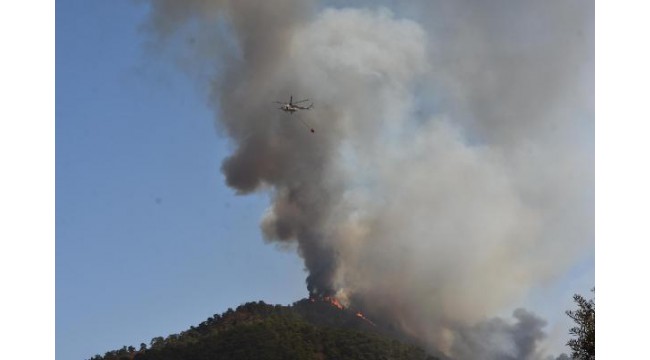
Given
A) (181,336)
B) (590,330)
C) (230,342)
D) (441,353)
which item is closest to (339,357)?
(230,342)

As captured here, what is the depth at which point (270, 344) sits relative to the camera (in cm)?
12069

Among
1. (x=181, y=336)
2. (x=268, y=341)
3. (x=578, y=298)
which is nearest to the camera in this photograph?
(x=578, y=298)

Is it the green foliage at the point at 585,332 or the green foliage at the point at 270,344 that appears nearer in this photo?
the green foliage at the point at 585,332

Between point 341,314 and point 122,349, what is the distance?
1896 inches

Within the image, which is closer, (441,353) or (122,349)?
(122,349)

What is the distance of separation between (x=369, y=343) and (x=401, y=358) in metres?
5.86

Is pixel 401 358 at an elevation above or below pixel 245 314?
below

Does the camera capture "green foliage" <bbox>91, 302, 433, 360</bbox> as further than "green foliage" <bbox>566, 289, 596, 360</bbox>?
Yes

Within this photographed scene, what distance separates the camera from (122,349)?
417 feet

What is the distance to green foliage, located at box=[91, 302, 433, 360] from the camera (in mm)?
120375

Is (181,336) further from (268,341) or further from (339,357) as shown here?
(339,357)

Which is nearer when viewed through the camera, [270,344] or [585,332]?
[585,332]

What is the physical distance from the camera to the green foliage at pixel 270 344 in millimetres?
120375

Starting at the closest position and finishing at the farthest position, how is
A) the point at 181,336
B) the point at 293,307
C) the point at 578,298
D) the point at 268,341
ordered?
1. the point at 578,298
2. the point at 268,341
3. the point at 181,336
4. the point at 293,307
